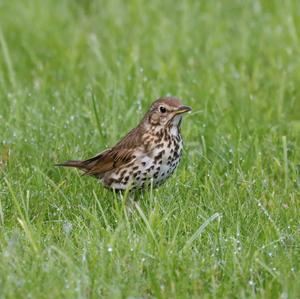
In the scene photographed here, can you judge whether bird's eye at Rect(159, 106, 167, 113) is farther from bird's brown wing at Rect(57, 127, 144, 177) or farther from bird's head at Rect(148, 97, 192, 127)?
bird's brown wing at Rect(57, 127, 144, 177)

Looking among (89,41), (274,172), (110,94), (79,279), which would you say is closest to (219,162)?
(274,172)

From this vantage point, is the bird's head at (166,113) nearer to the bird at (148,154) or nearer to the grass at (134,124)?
the bird at (148,154)

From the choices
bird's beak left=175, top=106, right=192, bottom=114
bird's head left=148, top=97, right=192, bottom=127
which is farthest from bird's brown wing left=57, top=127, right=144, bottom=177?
bird's beak left=175, top=106, right=192, bottom=114

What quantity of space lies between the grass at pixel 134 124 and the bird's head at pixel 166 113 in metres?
0.44

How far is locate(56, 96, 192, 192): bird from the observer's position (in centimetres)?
643

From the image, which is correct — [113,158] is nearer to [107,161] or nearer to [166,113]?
[107,161]

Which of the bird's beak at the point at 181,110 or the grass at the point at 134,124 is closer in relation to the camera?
the grass at the point at 134,124

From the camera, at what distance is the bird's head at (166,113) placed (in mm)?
6570

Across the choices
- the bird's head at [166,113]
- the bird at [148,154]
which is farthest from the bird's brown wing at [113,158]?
the bird's head at [166,113]

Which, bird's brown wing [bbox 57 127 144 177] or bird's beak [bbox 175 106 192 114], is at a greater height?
bird's beak [bbox 175 106 192 114]

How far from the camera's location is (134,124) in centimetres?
802

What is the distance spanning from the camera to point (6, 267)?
5.17 metres

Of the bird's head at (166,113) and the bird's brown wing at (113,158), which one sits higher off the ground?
the bird's head at (166,113)

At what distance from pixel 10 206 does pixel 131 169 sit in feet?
2.56
